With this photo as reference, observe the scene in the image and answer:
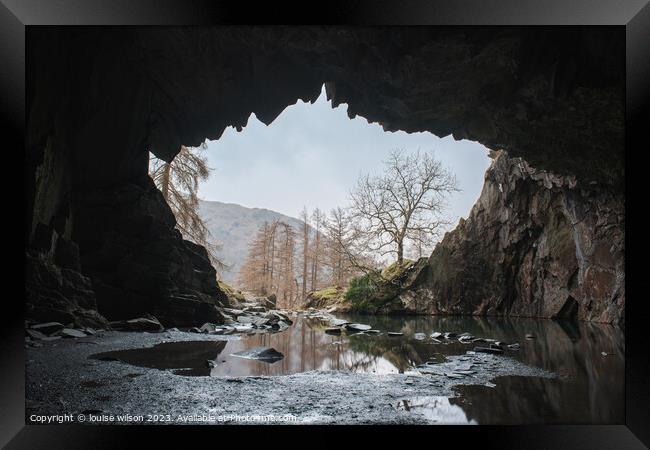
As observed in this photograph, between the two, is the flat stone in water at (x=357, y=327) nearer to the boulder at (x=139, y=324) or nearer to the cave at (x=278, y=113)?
the cave at (x=278, y=113)

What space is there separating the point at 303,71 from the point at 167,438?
19.3 feet

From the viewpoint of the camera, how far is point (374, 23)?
354 cm

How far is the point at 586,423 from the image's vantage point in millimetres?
3535

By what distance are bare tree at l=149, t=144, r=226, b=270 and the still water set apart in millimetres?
1641

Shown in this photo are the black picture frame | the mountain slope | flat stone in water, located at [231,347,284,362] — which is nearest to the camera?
the black picture frame

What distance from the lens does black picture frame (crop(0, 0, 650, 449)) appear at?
3475 millimetres

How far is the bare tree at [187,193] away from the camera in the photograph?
5.82 m

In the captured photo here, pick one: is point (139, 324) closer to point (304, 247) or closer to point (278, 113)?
point (304, 247)

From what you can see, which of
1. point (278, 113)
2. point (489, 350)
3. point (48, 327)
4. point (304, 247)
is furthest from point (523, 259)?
point (48, 327)

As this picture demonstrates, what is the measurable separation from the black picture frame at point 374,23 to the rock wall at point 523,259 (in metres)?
1.82

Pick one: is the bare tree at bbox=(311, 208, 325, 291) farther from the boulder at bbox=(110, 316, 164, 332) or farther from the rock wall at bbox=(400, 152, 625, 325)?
the boulder at bbox=(110, 316, 164, 332)

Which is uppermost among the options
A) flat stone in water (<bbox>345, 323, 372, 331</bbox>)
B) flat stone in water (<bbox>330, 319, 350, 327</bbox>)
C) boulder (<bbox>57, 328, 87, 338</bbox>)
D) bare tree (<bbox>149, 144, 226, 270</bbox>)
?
bare tree (<bbox>149, 144, 226, 270</bbox>)

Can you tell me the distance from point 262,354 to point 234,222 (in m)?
1.83

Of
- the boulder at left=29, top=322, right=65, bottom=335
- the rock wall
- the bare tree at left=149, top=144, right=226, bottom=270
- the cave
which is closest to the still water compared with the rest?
the rock wall
